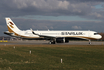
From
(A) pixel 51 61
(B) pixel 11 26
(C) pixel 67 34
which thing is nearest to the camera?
(A) pixel 51 61

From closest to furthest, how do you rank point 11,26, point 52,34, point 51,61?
point 51,61 → point 52,34 → point 11,26

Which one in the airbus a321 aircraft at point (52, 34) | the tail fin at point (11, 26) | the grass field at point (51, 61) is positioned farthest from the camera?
the tail fin at point (11, 26)

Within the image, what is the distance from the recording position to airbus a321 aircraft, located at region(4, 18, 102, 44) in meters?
61.5

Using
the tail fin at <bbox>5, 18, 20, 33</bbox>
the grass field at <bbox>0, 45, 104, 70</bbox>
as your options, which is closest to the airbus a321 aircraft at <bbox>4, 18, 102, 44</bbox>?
the tail fin at <bbox>5, 18, 20, 33</bbox>

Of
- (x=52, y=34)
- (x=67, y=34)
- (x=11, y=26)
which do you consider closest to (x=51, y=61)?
(x=67, y=34)

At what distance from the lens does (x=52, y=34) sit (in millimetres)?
64688

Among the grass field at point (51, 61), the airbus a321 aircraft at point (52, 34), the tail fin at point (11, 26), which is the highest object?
the tail fin at point (11, 26)

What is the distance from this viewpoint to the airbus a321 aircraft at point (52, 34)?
6150 cm

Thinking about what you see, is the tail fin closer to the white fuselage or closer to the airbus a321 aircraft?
the airbus a321 aircraft

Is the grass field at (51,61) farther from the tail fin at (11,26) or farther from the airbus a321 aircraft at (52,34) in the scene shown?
the tail fin at (11,26)

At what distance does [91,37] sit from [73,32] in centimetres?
669

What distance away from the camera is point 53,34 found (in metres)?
64.6

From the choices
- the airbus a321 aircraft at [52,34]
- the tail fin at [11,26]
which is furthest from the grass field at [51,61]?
the tail fin at [11,26]

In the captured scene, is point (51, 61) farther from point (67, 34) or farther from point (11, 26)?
point (11, 26)
